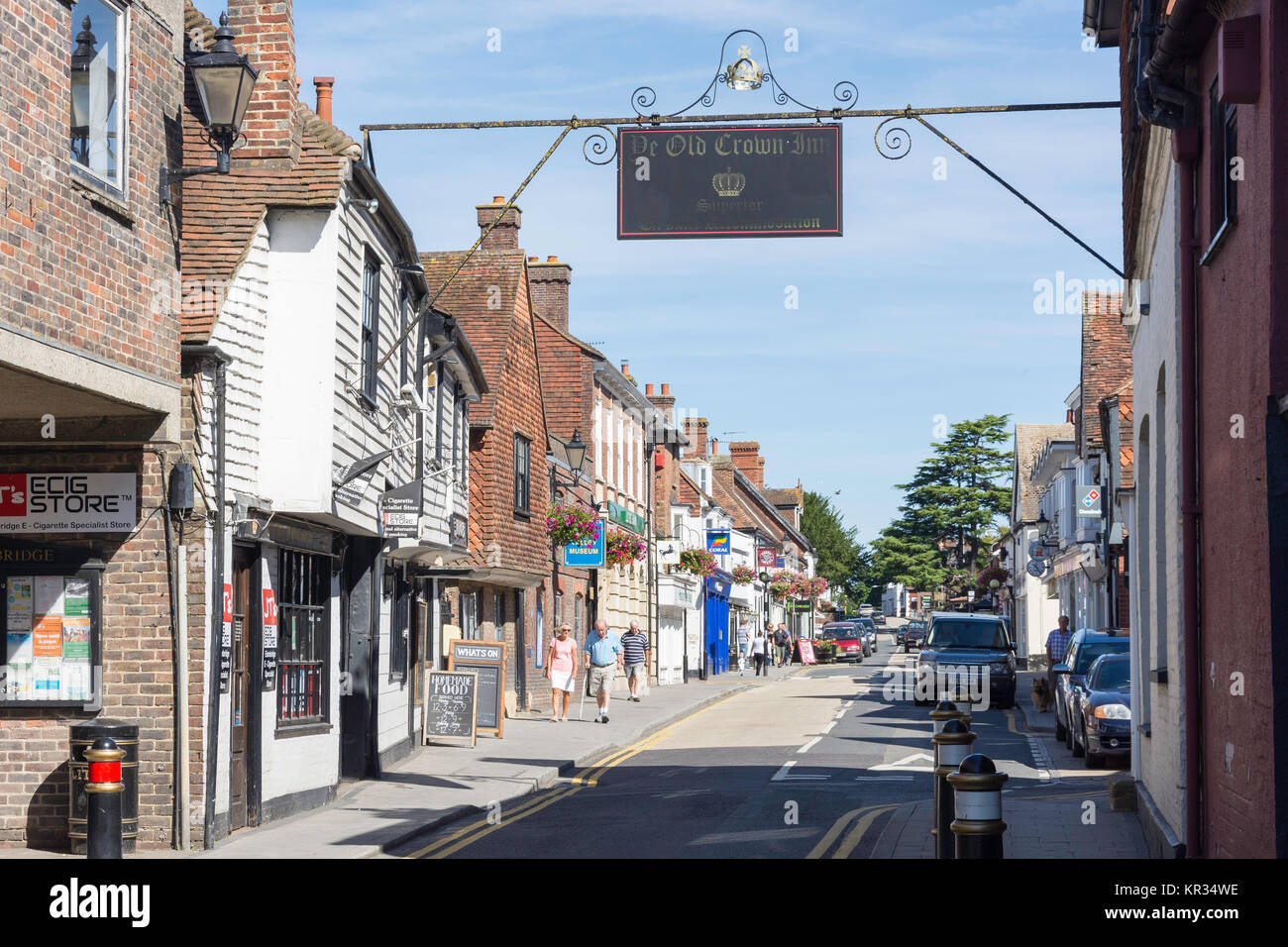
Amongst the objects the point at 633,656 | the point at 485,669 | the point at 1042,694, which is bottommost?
the point at 1042,694

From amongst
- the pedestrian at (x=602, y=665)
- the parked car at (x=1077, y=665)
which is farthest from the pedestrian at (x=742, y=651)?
the parked car at (x=1077, y=665)

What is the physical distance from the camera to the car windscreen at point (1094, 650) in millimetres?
21953

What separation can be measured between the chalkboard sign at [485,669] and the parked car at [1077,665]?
8.11m

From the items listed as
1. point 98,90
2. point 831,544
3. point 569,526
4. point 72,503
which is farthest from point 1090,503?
point 831,544

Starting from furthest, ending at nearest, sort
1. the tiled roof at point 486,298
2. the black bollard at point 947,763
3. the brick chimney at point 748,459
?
the brick chimney at point 748,459 → the tiled roof at point 486,298 → the black bollard at point 947,763

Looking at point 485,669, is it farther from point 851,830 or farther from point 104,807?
point 104,807

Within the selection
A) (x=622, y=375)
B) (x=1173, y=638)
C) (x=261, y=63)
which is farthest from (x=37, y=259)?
(x=622, y=375)

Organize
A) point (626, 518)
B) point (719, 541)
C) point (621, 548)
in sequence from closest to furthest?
point (621, 548) < point (626, 518) < point (719, 541)

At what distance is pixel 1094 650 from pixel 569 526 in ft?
41.5

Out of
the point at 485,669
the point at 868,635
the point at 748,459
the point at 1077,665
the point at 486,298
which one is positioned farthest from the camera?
the point at 748,459

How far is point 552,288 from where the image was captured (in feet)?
125

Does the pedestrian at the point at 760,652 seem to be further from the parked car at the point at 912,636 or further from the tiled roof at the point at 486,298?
the tiled roof at the point at 486,298

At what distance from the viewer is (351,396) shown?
15.6 m

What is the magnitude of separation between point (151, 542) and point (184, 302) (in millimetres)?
2130
